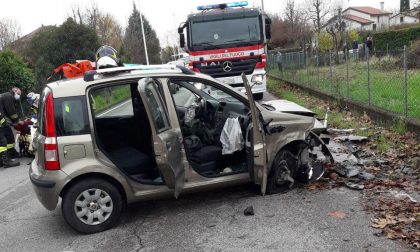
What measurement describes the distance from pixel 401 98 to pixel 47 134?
6.44 metres

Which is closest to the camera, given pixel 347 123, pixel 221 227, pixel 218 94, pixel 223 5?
pixel 221 227

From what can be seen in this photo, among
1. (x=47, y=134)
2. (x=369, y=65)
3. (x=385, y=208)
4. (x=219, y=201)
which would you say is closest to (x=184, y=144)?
(x=219, y=201)

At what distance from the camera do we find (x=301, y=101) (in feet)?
43.4

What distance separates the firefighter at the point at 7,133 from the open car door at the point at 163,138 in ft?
19.3

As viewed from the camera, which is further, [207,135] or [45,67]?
[45,67]

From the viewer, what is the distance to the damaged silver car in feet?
14.9

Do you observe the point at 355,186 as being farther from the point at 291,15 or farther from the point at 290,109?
the point at 291,15

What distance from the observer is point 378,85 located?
9.23m

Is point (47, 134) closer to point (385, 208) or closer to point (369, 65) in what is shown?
point (385, 208)

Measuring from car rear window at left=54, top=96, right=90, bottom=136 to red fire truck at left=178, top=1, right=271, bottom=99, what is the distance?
8.21 meters

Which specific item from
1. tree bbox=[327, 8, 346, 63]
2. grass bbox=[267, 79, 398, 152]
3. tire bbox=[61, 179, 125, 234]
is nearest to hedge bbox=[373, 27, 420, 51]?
tree bbox=[327, 8, 346, 63]

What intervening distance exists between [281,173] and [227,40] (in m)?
7.81

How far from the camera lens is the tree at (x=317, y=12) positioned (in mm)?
43213

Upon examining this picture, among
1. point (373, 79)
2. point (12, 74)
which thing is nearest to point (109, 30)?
point (12, 74)
